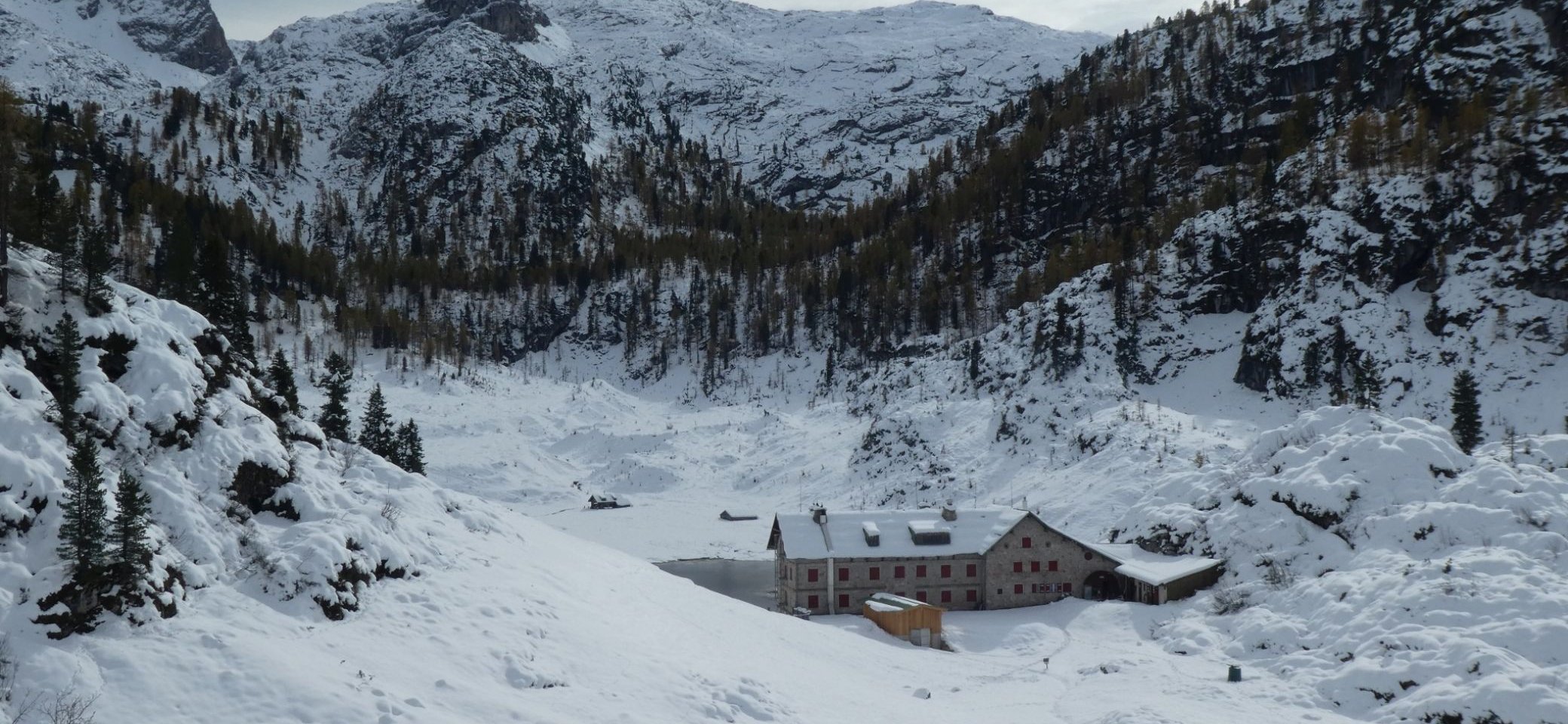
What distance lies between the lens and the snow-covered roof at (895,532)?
49.3m

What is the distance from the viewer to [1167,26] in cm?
17688

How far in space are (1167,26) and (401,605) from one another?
191 meters

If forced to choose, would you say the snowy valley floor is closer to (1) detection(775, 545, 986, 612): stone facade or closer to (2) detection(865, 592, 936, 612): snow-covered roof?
(2) detection(865, 592, 936, 612): snow-covered roof

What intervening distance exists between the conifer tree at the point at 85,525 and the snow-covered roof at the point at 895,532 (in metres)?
34.5

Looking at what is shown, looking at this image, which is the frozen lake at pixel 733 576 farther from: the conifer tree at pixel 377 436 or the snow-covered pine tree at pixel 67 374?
the snow-covered pine tree at pixel 67 374

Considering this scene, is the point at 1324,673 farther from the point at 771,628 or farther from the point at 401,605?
the point at 401,605

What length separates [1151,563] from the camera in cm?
4794

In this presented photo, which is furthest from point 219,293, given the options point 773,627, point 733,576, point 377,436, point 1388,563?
point 1388,563

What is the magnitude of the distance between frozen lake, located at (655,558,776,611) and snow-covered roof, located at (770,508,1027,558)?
16.7ft

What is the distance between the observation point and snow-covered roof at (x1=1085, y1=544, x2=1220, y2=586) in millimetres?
44438

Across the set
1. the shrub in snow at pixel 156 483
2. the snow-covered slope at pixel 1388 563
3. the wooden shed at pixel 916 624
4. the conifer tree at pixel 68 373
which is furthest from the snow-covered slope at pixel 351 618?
the wooden shed at pixel 916 624

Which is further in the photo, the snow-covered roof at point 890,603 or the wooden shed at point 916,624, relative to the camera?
the snow-covered roof at point 890,603

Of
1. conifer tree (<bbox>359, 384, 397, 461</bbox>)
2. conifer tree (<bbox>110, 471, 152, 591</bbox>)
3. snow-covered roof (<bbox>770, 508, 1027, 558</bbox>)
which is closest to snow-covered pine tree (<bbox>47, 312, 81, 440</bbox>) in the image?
conifer tree (<bbox>110, 471, 152, 591</bbox>)

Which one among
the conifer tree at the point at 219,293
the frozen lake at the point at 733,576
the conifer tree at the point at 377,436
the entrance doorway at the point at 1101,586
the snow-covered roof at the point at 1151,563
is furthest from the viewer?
the conifer tree at the point at 377,436
